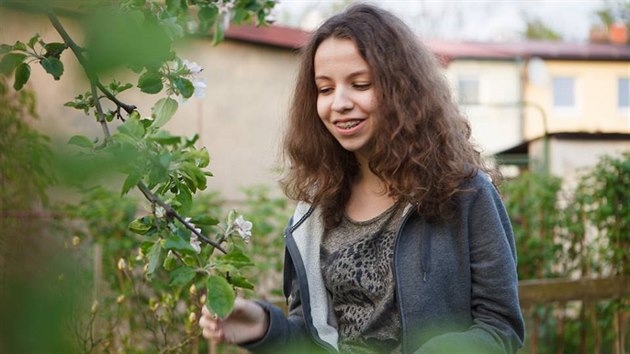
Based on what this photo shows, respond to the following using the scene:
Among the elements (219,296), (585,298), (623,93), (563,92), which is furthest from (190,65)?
(623,93)

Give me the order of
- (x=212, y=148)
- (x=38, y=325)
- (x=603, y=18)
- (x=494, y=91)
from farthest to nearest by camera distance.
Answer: (x=603, y=18) → (x=494, y=91) → (x=212, y=148) → (x=38, y=325)

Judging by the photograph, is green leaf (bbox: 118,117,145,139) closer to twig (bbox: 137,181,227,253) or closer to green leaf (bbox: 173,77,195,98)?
twig (bbox: 137,181,227,253)

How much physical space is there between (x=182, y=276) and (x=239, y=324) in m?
0.41

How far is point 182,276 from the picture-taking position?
3.49 ft

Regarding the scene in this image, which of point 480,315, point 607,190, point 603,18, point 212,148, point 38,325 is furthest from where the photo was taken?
point 603,18

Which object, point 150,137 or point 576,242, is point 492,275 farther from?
point 576,242

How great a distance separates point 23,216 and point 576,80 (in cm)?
2343

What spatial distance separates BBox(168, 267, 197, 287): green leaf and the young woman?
2.11ft

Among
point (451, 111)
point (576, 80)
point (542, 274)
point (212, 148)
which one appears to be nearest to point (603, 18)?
point (576, 80)

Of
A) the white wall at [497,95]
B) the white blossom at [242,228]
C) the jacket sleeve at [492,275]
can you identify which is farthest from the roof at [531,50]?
the white blossom at [242,228]

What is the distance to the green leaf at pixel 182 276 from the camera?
1051mm

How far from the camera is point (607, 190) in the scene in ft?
16.2

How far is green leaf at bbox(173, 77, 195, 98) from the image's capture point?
1302 mm

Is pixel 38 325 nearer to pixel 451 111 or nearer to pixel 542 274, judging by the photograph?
pixel 451 111
